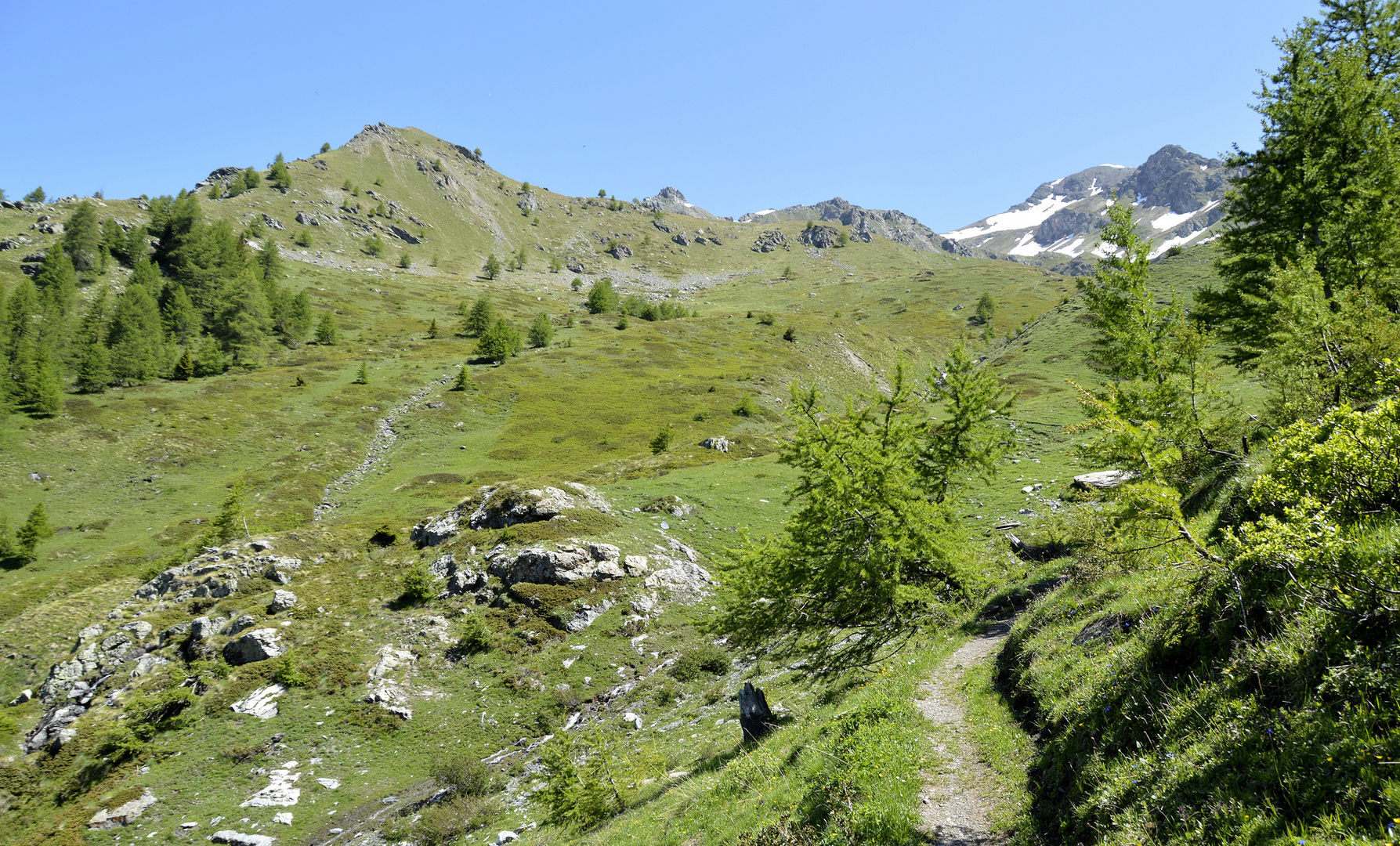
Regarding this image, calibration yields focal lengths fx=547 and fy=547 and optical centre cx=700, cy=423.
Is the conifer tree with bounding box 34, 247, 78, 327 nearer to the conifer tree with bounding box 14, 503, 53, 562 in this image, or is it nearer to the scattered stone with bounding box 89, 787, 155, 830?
the conifer tree with bounding box 14, 503, 53, 562

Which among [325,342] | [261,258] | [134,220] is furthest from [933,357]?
[134,220]

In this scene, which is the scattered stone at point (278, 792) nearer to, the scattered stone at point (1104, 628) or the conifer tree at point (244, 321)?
the scattered stone at point (1104, 628)

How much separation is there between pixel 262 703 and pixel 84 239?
164251mm

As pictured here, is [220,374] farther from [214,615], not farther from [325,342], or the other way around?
[214,615]

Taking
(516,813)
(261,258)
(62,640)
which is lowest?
(516,813)

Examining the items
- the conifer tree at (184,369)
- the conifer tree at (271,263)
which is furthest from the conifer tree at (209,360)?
the conifer tree at (271,263)

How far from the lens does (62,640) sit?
31.6 metres

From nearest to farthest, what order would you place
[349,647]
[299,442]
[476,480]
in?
[349,647] < [476,480] < [299,442]

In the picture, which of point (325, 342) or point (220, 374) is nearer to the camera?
point (220, 374)

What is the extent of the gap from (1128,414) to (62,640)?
54041 millimetres

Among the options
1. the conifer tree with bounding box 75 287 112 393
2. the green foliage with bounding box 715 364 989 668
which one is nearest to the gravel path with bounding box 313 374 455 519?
the conifer tree with bounding box 75 287 112 393

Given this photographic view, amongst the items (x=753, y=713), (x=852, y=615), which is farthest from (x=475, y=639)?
(x=852, y=615)

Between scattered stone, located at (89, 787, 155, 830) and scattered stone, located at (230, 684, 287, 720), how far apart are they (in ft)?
13.2

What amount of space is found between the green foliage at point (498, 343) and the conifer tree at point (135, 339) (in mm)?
49651
